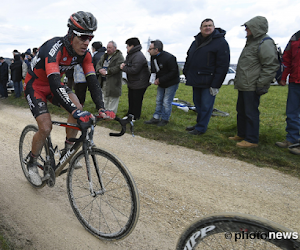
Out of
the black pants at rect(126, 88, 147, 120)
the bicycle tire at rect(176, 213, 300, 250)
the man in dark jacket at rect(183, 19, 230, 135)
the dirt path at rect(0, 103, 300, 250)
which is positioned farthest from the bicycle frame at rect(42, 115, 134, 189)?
the black pants at rect(126, 88, 147, 120)

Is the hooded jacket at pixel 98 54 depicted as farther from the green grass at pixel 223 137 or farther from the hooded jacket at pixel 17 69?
the hooded jacket at pixel 17 69

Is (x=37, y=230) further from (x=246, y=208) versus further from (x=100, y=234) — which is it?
(x=246, y=208)

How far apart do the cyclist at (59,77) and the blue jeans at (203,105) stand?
3726 mm

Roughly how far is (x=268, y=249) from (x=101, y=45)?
8.19m

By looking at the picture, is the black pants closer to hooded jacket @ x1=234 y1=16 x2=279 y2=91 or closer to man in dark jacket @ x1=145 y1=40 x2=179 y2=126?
man in dark jacket @ x1=145 y1=40 x2=179 y2=126

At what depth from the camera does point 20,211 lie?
3.15 metres

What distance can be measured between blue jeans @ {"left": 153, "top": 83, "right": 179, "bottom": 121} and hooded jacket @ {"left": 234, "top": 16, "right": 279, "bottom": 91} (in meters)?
2.16

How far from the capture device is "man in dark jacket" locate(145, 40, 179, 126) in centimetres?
709

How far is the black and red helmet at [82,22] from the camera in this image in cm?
276

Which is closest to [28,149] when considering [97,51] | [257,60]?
[257,60]

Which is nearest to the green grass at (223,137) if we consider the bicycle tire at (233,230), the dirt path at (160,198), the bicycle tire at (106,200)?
the dirt path at (160,198)

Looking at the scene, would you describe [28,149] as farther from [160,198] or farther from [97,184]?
[160,198]

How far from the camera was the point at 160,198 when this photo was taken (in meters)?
3.56

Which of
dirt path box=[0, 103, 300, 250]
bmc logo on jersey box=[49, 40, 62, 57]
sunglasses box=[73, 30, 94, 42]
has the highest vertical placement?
sunglasses box=[73, 30, 94, 42]
